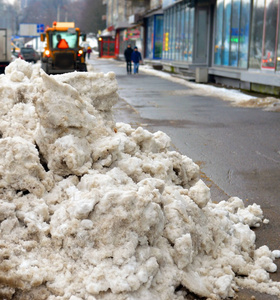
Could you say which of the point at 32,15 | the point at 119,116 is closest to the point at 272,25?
the point at 119,116

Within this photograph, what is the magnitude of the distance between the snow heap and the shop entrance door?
2482 centimetres

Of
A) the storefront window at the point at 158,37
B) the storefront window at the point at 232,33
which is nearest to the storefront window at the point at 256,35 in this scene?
the storefront window at the point at 232,33

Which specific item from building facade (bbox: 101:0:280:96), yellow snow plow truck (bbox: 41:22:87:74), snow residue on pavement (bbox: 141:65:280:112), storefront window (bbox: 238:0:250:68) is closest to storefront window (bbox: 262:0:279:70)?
building facade (bbox: 101:0:280:96)

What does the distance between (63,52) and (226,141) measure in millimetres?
19134

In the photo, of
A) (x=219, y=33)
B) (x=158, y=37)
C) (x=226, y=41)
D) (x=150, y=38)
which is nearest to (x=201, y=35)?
(x=219, y=33)

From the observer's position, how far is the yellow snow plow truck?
27.2 meters

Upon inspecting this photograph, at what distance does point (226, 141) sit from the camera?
9.53 metres

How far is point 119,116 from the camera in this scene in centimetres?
1277

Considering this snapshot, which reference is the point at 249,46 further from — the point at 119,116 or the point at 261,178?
the point at 261,178

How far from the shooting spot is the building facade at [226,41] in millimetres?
18859

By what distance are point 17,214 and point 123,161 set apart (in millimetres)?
1028

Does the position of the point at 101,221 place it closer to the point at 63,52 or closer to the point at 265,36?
the point at 265,36

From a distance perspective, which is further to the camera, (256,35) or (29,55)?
(29,55)

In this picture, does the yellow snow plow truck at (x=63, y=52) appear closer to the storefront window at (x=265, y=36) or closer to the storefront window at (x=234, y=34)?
the storefront window at (x=234, y=34)
